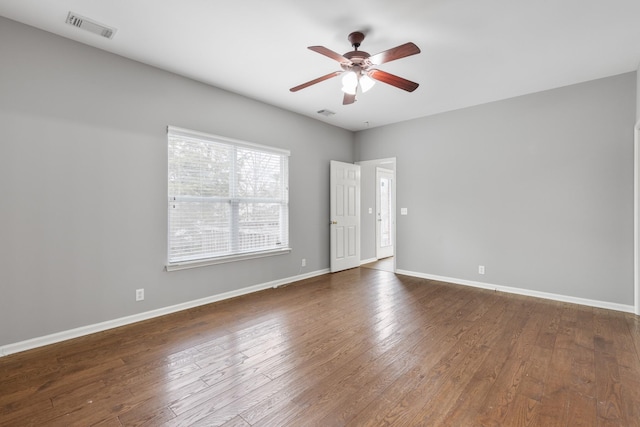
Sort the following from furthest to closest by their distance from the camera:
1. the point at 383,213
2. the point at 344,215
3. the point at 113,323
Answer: the point at 383,213 < the point at 344,215 < the point at 113,323

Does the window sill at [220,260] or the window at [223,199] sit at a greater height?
the window at [223,199]

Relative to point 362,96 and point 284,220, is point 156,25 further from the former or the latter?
point 284,220

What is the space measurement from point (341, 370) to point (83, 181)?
9.69ft

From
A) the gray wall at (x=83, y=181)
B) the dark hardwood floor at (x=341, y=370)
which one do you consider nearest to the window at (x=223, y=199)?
the gray wall at (x=83, y=181)

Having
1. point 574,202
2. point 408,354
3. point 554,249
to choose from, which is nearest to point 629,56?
point 574,202

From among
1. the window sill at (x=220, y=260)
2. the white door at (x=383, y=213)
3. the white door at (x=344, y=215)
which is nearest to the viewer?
the window sill at (x=220, y=260)

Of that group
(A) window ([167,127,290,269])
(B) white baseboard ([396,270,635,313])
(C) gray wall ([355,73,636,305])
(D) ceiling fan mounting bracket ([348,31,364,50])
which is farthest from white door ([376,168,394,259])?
(D) ceiling fan mounting bracket ([348,31,364,50])

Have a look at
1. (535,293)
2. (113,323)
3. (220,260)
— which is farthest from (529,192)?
(113,323)

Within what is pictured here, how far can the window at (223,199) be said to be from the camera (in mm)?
3506

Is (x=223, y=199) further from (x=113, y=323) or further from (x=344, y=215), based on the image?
(x=344, y=215)

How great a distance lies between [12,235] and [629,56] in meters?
6.19

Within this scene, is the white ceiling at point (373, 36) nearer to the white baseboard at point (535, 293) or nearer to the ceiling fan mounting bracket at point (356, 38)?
the ceiling fan mounting bracket at point (356, 38)

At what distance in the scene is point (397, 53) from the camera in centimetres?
234

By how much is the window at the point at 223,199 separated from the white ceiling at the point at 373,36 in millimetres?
879
